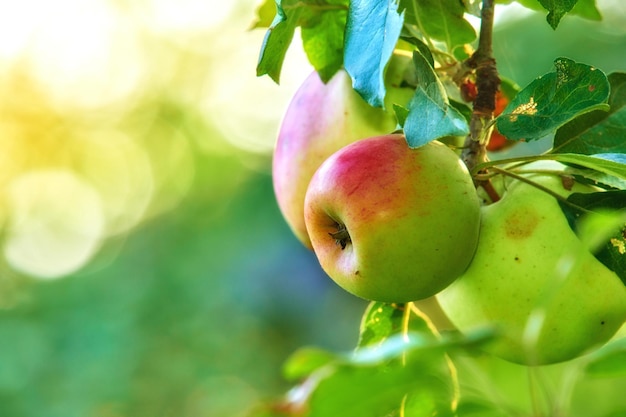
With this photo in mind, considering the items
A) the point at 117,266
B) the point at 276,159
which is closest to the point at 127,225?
the point at 117,266

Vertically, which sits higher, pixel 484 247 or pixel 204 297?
pixel 484 247

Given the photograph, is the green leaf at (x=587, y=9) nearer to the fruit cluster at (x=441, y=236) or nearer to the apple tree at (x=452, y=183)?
the apple tree at (x=452, y=183)

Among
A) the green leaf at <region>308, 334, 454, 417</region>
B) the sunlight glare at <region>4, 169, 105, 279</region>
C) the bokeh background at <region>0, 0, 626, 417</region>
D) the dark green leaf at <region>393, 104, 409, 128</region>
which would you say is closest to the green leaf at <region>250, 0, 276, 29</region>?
the bokeh background at <region>0, 0, 626, 417</region>

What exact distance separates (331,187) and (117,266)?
3388mm

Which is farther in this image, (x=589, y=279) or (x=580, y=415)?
(x=580, y=415)

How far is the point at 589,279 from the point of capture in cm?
70

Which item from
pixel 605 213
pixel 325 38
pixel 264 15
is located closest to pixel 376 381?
pixel 605 213

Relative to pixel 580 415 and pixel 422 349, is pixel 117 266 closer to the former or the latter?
pixel 580 415

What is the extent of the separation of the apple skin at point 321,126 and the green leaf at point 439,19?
5 cm

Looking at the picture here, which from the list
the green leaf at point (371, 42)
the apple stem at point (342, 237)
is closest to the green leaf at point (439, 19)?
the green leaf at point (371, 42)

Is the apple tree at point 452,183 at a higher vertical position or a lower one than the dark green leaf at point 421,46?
lower

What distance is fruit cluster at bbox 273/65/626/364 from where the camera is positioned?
0.64m

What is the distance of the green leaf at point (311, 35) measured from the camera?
0.71 metres

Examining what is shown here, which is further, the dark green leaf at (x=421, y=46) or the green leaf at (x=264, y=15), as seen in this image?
the green leaf at (x=264, y=15)
